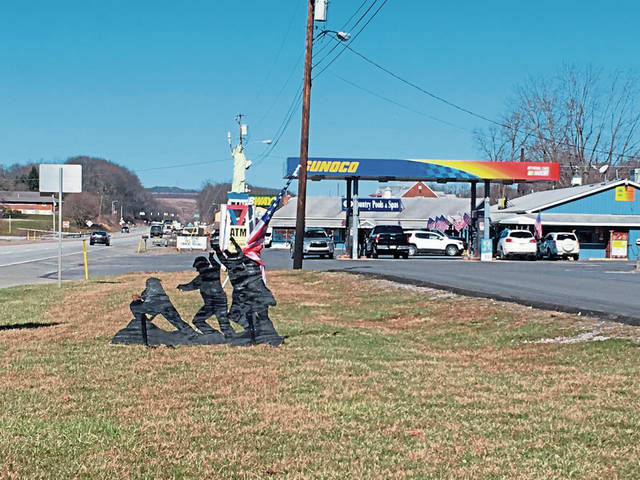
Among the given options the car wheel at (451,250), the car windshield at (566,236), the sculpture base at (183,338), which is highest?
the car windshield at (566,236)

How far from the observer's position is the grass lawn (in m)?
5.24

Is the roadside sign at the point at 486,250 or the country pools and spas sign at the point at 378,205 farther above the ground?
the country pools and spas sign at the point at 378,205

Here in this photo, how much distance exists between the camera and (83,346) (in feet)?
34.1

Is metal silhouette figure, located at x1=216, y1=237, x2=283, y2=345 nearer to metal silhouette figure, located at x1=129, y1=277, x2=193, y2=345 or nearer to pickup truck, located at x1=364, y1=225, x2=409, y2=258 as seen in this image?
metal silhouette figure, located at x1=129, y1=277, x2=193, y2=345

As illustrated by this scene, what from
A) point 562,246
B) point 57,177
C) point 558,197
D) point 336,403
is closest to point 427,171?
point 562,246

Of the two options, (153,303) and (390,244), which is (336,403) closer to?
(153,303)

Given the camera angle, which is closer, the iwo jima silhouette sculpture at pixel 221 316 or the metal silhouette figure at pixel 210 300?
the iwo jima silhouette sculpture at pixel 221 316

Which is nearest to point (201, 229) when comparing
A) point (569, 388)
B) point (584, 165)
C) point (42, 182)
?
point (584, 165)

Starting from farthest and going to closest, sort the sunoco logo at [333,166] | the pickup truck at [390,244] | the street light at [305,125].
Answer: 1. the pickup truck at [390,244]
2. the sunoco logo at [333,166]
3. the street light at [305,125]

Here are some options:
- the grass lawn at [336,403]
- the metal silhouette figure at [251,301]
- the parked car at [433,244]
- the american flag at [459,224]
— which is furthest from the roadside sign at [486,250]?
the metal silhouette figure at [251,301]

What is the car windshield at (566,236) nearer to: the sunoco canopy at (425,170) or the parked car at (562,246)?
the parked car at (562,246)

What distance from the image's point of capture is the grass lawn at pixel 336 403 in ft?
17.2

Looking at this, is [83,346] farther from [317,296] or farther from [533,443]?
[317,296]

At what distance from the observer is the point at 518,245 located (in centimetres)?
4322
